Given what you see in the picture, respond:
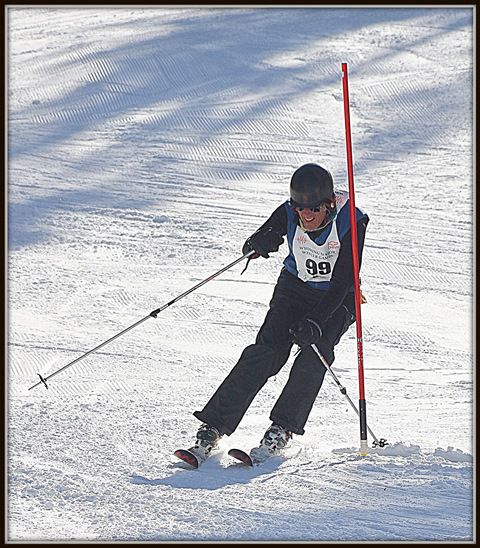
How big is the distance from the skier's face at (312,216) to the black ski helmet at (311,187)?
0.05m

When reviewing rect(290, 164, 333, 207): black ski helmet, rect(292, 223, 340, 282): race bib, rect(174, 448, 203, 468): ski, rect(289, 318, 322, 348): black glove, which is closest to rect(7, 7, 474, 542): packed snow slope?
rect(174, 448, 203, 468): ski

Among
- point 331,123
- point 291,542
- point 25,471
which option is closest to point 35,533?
point 25,471

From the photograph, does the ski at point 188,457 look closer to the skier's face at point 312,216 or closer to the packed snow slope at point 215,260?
the packed snow slope at point 215,260

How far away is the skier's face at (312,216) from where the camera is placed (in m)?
4.90

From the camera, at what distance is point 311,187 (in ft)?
15.8

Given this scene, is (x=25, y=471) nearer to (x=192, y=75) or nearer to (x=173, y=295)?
(x=173, y=295)

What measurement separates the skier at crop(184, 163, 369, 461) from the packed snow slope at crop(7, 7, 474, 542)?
18cm

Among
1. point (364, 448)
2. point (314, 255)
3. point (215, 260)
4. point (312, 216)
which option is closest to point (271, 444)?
point (364, 448)

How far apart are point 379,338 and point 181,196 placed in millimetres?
3243

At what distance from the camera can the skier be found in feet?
15.8

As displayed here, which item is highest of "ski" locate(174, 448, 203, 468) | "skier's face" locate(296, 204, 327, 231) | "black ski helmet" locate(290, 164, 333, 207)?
"black ski helmet" locate(290, 164, 333, 207)

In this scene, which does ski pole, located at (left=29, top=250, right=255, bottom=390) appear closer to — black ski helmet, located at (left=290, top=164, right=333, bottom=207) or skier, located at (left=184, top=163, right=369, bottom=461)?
skier, located at (left=184, top=163, right=369, bottom=461)

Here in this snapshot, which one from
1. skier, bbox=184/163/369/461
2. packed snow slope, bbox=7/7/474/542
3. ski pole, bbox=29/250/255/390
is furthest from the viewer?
ski pole, bbox=29/250/255/390

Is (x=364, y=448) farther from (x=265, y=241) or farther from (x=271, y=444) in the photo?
(x=265, y=241)
